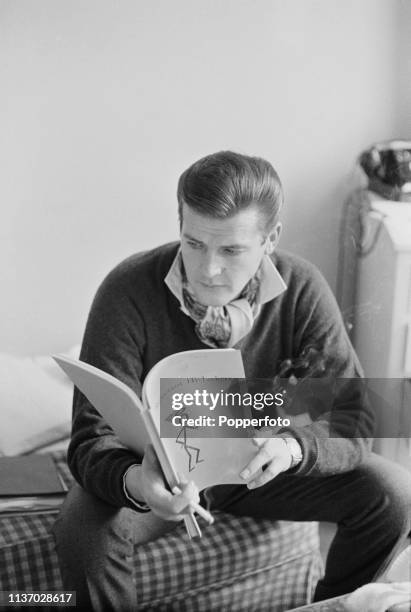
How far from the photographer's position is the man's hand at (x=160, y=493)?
3.69 feet

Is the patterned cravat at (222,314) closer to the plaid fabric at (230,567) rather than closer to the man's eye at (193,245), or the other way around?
the man's eye at (193,245)

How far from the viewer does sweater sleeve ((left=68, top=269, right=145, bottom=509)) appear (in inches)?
49.6

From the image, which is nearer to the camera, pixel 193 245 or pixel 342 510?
pixel 193 245

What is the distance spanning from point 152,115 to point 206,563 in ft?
2.14

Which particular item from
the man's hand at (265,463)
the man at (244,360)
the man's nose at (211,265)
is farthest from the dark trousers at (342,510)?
the man's nose at (211,265)

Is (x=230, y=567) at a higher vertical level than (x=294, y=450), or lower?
lower

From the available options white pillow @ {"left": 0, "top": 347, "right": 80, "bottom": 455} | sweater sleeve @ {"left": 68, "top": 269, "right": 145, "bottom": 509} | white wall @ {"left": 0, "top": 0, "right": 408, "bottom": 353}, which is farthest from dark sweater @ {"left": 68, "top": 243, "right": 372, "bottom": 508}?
white pillow @ {"left": 0, "top": 347, "right": 80, "bottom": 455}

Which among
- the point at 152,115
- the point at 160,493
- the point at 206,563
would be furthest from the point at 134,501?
the point at 152,115

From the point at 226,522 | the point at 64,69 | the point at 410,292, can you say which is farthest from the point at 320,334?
the point at 64,69

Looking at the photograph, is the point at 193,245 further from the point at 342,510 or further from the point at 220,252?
the point at 342,510

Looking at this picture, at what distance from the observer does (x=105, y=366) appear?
130 centimetres

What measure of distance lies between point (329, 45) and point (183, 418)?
0.59 m

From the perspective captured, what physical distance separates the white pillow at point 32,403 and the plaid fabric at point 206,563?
13cm

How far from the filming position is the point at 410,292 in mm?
1470
